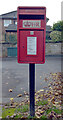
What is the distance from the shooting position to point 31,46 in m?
3.15

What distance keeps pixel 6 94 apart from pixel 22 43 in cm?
275

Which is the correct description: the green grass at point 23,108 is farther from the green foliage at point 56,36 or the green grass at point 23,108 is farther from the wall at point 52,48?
the green foliage at point 56,36

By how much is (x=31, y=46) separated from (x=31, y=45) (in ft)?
0.07

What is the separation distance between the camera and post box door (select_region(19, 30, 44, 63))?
3.09 meters

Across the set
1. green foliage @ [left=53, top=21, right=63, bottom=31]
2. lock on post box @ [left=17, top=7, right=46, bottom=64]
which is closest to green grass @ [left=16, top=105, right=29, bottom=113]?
Result: lock on post box @ [left=17, top=7, right=46, bottom=64]

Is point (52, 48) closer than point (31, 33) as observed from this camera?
No

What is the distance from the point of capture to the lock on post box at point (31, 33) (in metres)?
3.04

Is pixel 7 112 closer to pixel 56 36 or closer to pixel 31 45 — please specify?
pixel 31 45

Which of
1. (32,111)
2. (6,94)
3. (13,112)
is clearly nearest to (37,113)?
(32,111)

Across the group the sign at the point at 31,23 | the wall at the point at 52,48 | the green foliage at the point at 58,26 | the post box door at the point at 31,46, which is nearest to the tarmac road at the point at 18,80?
the post box door at the point at 31,46

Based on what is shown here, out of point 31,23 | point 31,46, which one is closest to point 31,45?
point 31,46

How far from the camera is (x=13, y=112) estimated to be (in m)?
3.67

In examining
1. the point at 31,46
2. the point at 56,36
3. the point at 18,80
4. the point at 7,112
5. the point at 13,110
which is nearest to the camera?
the point at 31,46

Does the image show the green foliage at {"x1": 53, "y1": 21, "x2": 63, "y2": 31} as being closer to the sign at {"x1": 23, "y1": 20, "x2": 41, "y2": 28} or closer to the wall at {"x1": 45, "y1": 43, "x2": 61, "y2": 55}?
the wall at {"x1": 45, "y1": 43, "x2": 61, "y2": 55}
